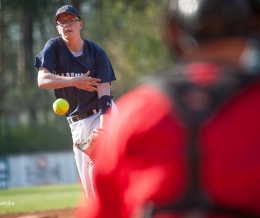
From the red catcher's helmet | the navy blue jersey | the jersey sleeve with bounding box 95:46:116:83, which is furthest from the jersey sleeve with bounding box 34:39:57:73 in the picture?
the red catcher's helmet

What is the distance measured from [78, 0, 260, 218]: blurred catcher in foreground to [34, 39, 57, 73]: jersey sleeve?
475cm

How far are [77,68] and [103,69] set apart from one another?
26 centimetres

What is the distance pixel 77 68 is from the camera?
6.92 metres

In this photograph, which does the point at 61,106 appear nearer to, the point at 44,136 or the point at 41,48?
the point at 44,136

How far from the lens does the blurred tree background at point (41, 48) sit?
952 inches

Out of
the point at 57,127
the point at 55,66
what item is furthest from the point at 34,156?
the point at 55,66

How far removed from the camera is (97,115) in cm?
683

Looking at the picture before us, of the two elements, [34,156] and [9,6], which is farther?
[9,6]

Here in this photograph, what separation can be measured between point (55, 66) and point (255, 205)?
16.8 ft

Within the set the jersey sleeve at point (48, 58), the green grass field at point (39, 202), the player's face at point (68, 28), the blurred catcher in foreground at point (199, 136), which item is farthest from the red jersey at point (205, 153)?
the green grass field at point (39, 202)

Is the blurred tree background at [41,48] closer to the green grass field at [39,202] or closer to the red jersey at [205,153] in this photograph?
the green grass field at [39,202]

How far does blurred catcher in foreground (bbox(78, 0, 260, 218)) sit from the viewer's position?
1.85 meters

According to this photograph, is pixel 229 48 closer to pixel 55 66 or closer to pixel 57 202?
pixel 55 66

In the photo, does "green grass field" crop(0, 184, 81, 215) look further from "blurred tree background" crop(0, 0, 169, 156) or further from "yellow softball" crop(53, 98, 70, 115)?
"blurred tree background" crop(0, 0, 169, 156)
